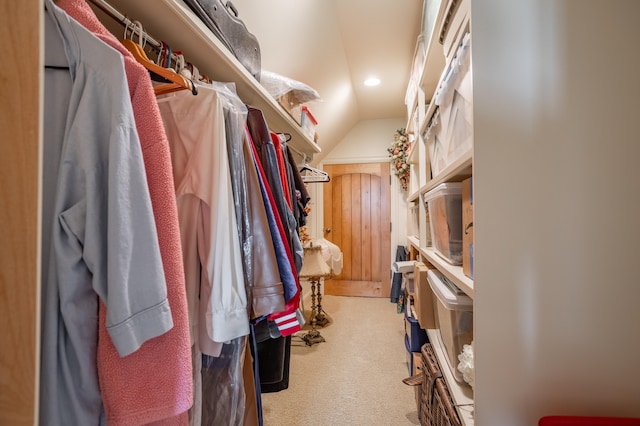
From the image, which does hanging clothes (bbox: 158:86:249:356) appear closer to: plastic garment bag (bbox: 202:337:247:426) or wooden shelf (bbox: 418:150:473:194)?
plastic garment bag (bbox: 202:337:247:426)

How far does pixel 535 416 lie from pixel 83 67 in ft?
3.79

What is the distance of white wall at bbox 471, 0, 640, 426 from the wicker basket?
266 millimetres

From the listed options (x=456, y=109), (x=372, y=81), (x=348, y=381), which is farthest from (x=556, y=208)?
(x=372, y=81)

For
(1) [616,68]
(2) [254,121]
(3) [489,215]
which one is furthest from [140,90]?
(1) [616,68]

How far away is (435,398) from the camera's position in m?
1.05

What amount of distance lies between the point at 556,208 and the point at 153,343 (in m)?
0.87

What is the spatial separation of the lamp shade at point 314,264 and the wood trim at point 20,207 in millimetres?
2223

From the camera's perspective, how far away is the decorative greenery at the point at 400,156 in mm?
3471

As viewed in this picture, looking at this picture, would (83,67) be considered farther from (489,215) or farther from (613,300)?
(613,300)

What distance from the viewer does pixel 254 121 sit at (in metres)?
0.95

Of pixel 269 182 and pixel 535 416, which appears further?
pixel 269 182

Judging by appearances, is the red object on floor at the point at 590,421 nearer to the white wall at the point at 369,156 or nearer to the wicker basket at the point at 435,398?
the wicker basket at the point at 435,398

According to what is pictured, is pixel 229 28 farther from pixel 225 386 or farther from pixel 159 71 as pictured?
pixel 225 386

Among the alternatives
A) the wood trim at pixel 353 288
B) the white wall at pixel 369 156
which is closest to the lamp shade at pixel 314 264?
the white wall at pixel 369 156
